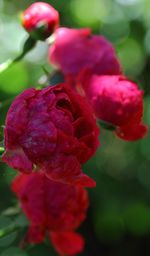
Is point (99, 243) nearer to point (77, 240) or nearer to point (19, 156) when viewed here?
point (77, 240)

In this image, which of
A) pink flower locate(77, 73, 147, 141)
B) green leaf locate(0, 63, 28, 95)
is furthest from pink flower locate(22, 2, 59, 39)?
green leaf locate(0, 63, 28, 95)

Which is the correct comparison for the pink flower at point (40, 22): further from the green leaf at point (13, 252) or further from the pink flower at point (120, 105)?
the green leaf at point (13, 252)

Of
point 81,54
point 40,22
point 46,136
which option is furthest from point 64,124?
point 81,54

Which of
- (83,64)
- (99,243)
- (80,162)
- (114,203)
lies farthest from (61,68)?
(99,243)

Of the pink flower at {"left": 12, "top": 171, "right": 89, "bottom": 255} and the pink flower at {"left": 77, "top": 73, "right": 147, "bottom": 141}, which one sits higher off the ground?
the pink flower at {"left": 77, "top": 73, "right": 147, "bottom": 141}

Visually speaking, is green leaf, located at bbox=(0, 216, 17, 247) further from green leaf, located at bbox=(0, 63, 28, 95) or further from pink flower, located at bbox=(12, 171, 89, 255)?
green leaf, located at bbox=(0, 63, 28, 95)

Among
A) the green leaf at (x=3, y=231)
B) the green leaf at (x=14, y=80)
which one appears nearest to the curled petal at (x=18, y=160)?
the green leaf at (x=3, y=231)
